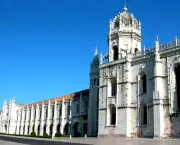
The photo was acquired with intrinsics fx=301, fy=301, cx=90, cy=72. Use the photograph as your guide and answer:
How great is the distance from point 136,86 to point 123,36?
9157 millimetres

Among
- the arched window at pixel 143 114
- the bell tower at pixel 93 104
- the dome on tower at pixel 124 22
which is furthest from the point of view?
the bell tower at pixel 93 104

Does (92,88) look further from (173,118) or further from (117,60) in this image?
(173,118)

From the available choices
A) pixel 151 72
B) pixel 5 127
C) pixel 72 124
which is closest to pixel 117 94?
pixel 151 72

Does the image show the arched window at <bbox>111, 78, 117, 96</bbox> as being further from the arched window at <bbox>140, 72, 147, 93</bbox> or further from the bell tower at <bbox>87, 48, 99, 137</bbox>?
the bell tower at <bbox>87, 48, 99, 137</bbox>

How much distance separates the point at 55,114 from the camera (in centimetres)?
6525

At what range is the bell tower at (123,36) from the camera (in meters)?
46.1

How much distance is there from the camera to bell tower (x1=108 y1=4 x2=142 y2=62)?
151ft

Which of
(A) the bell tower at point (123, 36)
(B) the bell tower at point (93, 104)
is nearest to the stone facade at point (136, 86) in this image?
(A) the bell tower at point (123, 36)

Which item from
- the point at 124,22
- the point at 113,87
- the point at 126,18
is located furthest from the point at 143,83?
the point at 126,18

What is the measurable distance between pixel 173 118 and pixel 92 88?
20.2m

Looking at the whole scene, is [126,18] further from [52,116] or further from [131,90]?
[52,116]

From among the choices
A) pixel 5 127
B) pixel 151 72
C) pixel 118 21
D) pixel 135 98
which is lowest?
pixel 5 127

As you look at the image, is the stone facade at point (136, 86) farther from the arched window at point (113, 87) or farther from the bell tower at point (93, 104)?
the bell tower at point (93, 104)

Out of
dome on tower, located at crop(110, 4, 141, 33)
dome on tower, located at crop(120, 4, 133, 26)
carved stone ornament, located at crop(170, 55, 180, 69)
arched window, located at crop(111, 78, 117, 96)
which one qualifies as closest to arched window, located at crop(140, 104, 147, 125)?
arched window, located at crop(111, 78, 117, 96)
